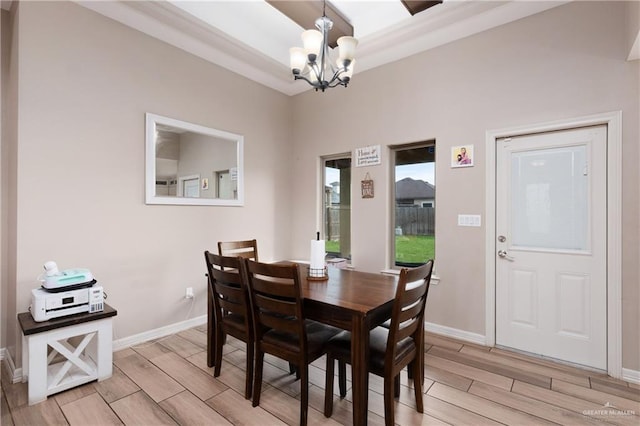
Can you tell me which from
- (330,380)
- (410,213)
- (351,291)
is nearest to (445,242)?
(410,213)

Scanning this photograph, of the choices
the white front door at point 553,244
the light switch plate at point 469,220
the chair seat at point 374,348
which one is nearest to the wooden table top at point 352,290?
the chair seat at point 374,348

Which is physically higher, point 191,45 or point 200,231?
point 191,45

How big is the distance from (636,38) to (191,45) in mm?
3696

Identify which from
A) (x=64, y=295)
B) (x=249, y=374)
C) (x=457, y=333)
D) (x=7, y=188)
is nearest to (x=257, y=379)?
(x=249, y=374)

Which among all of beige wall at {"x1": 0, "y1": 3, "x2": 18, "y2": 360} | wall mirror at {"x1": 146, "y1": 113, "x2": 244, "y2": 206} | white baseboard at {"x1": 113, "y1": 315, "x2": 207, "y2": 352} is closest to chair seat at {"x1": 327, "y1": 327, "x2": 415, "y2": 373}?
white baseboard at {"x1": 113, "y1": 315, "x2": 207, "y2": 352}

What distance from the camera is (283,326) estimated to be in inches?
71.8

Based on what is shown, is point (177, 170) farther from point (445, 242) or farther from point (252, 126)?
point (445, 242)

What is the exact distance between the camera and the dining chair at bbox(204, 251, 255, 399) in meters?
2.05

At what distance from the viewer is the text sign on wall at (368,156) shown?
3.62m

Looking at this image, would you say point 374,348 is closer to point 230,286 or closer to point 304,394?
point 304,394

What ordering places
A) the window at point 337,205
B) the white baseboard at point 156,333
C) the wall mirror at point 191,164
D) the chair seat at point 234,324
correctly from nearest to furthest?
the chair seat at point 234,324 → the white baseboard at point 156,333 → the wall mirror at point 191,164 → the window at point 337,205

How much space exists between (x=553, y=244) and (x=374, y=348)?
1981mm

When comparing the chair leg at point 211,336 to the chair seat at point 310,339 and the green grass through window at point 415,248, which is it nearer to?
the chair seat at point 310,339

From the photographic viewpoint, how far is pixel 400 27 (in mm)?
2979
